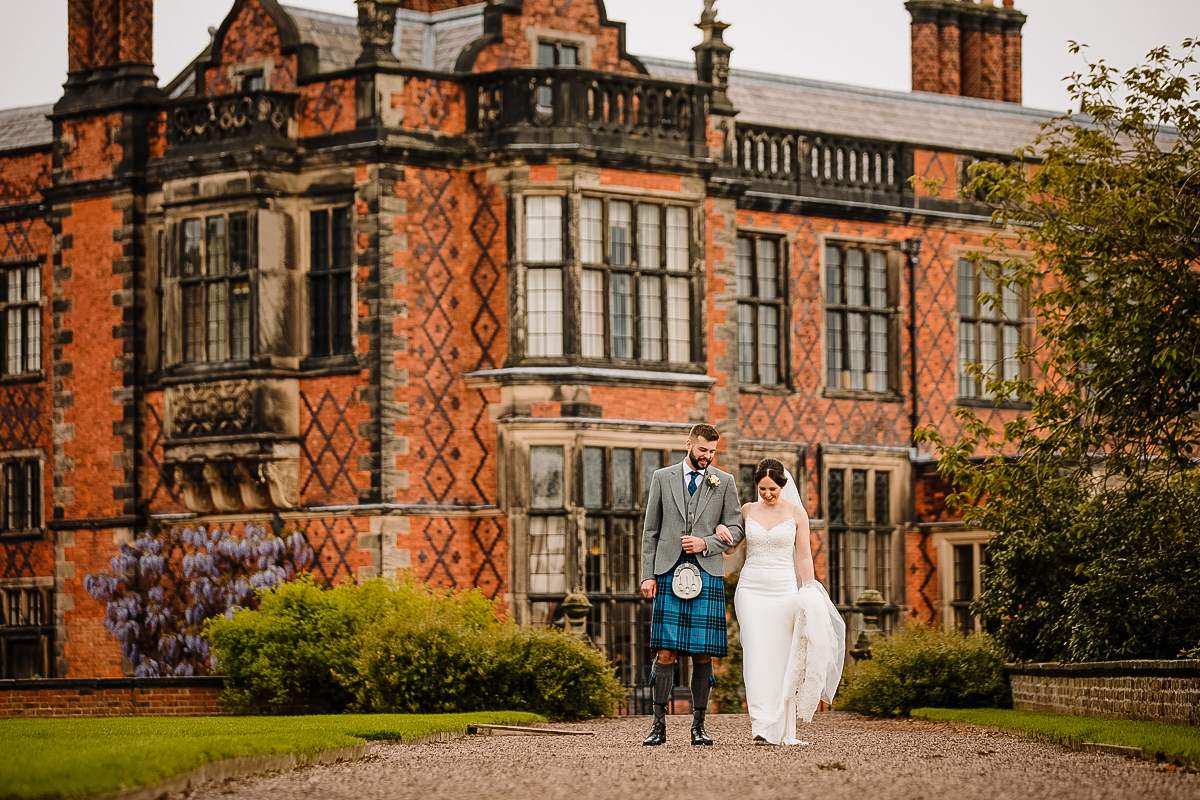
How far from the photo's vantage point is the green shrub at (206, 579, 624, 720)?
61.1 ft

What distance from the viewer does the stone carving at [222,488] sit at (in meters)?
25.3

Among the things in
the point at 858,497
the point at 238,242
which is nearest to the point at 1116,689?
the point at 858,497

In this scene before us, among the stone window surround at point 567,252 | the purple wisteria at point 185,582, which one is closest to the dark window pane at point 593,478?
the stone window surround at point 567,252

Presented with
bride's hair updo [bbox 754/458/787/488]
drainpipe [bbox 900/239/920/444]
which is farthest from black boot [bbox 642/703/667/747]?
drainpipe [bbox 900/239/920/444]

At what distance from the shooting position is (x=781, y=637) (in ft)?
44.5

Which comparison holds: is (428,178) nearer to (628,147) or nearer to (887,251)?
(628,147)

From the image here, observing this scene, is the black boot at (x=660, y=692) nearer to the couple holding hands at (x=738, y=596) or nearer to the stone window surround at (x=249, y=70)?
the couple holding hands at (x=738, y=596)

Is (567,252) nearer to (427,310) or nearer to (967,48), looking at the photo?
(427,310)

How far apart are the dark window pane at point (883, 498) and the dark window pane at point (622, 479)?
226 inches

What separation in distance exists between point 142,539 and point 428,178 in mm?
6513

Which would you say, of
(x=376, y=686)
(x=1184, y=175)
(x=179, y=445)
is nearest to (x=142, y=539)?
(x=179, y=445)

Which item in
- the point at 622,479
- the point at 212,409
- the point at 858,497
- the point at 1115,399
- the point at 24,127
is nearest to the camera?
the point at 1115,399

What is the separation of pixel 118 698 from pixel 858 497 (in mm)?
13121

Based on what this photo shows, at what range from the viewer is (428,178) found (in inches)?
992
